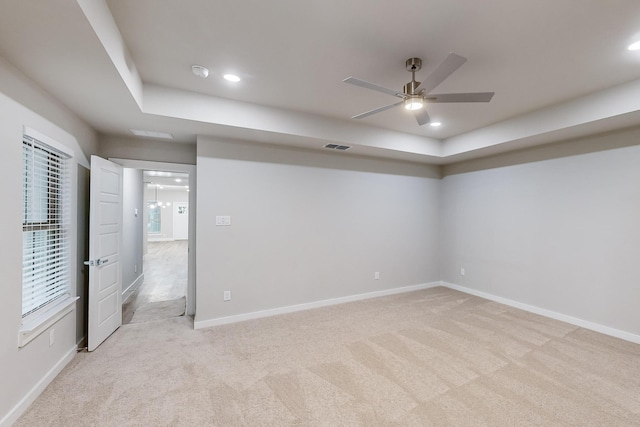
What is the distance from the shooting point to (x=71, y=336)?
274cm

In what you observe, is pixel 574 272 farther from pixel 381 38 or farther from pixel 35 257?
pixel 35 257

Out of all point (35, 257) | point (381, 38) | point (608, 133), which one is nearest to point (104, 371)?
point (35, 257)

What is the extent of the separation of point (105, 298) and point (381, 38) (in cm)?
383

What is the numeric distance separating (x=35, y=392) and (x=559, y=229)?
586cm

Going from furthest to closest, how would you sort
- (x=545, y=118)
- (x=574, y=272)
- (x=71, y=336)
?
(x=574, y=272)
(x=545, y=118)
(x=71, y=336)

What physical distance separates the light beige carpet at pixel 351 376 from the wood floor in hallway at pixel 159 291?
2.04 feet

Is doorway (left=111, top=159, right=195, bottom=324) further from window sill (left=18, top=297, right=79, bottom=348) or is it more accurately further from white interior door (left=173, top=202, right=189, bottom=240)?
white interior door (left=173, top=202, right=189, bottom=240)

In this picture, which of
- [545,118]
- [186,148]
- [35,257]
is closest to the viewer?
[35,257]

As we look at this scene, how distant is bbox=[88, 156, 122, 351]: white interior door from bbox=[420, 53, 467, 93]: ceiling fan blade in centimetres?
333

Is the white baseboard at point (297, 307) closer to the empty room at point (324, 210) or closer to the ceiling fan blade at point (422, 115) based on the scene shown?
the empty room at point (324, 210)

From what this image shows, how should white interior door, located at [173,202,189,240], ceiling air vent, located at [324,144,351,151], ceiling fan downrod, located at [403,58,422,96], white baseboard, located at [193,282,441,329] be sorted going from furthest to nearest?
white interior door, located at [173,202,189,240]
ceiling air vent, located at [324,144,351,151]
white baseboard, located at [193,282,441,329]
ceiling fan downrod, located at [403,58,422,96]

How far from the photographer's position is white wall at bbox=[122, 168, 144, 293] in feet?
15.9

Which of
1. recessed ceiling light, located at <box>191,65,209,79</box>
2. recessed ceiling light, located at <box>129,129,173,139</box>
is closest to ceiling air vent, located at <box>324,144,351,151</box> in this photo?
recessed ceiling light, located at <box>191,65,209,79</box>

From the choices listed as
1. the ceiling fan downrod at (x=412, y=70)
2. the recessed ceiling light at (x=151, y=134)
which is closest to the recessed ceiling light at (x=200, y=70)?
the recessed ceiling light at (x=151, y=134)
